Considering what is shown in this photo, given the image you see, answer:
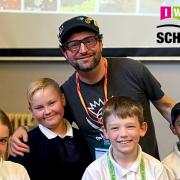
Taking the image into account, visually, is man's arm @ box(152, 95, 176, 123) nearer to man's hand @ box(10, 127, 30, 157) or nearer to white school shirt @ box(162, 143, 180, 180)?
white school shirt @ box(162, 143, 180, 180)

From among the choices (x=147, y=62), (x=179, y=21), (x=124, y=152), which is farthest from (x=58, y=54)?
(x=124, y=152)

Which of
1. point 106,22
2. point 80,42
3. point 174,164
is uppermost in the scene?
point 106,22

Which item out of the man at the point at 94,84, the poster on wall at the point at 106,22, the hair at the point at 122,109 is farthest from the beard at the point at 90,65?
the poster on wall at the point at 106,22

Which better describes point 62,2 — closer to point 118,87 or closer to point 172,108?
point 118,87

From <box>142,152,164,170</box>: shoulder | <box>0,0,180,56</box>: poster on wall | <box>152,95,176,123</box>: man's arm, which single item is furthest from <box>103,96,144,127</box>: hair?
<box>0,0,180,56</box>: poster on wall

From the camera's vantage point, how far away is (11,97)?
103 inches

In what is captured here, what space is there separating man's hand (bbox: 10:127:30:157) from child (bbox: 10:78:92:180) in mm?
19

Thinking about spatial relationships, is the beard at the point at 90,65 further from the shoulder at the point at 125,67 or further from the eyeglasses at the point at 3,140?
the eyeglasses at the point at 3,140

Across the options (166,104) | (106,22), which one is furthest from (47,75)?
(166,104)

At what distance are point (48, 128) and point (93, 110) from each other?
0.72 ft

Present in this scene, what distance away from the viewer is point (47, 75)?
2555mm

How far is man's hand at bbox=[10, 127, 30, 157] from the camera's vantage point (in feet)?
5.46

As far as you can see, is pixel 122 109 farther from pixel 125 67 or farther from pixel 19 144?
pixel 19 144

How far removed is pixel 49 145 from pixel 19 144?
0.43 feet
